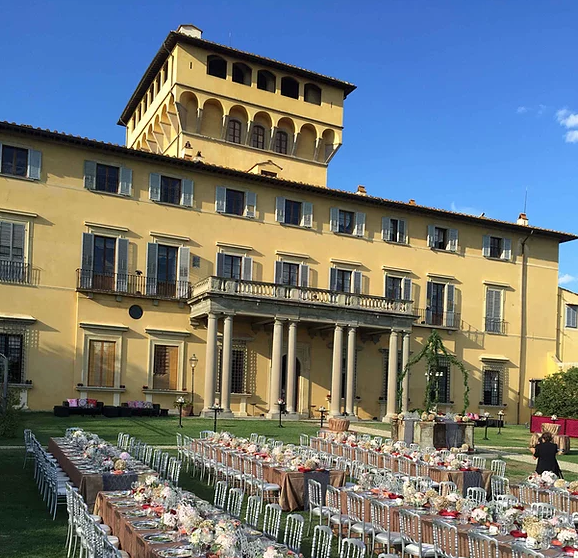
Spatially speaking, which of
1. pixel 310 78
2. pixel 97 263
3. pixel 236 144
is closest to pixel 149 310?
pixel 97 263

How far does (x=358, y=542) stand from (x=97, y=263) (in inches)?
879

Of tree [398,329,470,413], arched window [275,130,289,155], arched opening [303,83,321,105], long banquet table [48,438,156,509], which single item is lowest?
long banquet table [48,438,156,509]

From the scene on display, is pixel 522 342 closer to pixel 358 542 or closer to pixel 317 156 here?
pixel 317 156

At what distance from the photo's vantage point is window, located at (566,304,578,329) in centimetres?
4091

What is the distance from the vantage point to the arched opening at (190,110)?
32.9 meters

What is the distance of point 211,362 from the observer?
91.9 feet

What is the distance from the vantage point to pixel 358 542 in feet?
26.6

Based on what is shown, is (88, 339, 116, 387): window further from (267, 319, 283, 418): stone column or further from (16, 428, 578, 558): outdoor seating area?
(16, 428, 578, 558): outdoor seating area

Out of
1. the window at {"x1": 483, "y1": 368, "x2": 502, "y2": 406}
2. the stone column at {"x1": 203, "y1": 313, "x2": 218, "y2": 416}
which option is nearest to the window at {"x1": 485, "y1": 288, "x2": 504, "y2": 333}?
the window at {"x1": 483, "y1": 368, "x2": 502, "y2": 406}

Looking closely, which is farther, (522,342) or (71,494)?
(522,342)

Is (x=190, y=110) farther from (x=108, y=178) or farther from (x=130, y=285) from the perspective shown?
(x=130, y=285)

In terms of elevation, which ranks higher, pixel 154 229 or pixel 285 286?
pixel 154 229

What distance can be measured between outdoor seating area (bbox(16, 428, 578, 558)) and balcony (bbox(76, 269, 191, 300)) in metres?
13.9

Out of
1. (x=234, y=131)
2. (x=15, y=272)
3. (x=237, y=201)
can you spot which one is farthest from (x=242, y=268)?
(x=15, y=272)
